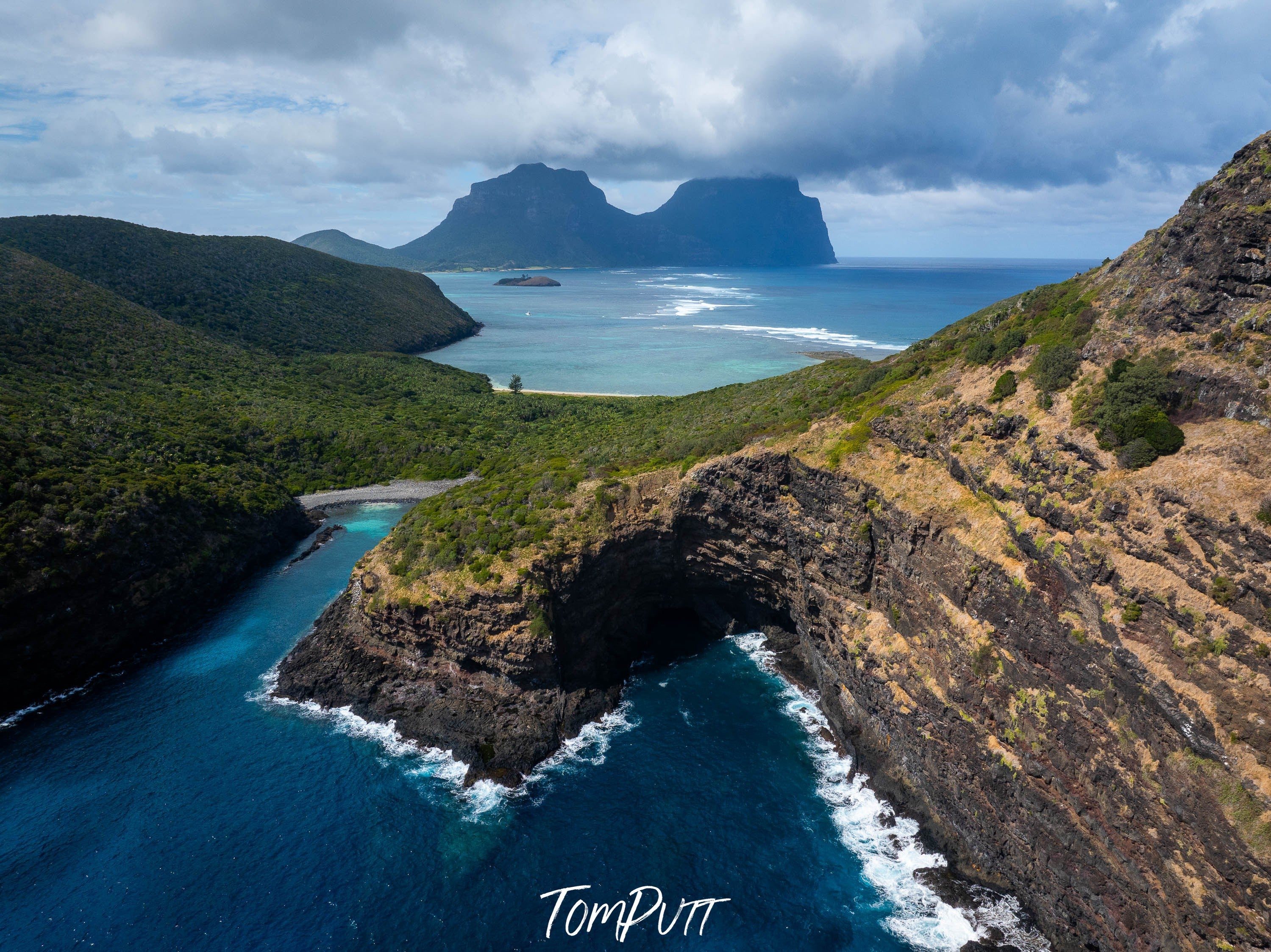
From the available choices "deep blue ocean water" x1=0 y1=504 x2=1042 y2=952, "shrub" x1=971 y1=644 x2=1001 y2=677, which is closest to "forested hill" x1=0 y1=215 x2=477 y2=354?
"deep blue ocean water" x1=0 y1=504 x2=1042 y2=952

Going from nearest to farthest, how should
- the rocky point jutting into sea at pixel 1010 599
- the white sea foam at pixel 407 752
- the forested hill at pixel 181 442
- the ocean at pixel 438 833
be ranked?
the rocky point jutting into sea at pixel 1010 599
the ocean at pixel 438 833
the white sea foam at pixel 407 752
the forested hill at pixel 181 442

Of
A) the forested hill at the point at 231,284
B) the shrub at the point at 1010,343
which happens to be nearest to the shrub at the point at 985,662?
the shrub at the point at 1010,343

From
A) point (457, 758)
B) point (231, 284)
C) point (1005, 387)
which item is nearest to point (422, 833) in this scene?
point (457, 758)

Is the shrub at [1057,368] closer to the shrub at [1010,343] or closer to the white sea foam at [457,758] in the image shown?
the shrub at [1010,343]

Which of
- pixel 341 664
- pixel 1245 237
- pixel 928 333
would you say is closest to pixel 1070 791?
pixel 1245 237

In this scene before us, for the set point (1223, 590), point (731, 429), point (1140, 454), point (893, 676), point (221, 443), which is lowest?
point (893, 676)

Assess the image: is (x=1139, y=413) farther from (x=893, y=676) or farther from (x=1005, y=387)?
(x=893, y=676)

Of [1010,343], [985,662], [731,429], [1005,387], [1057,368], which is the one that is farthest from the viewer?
[731,429]

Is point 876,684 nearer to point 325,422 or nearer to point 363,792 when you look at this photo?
point 363,792
